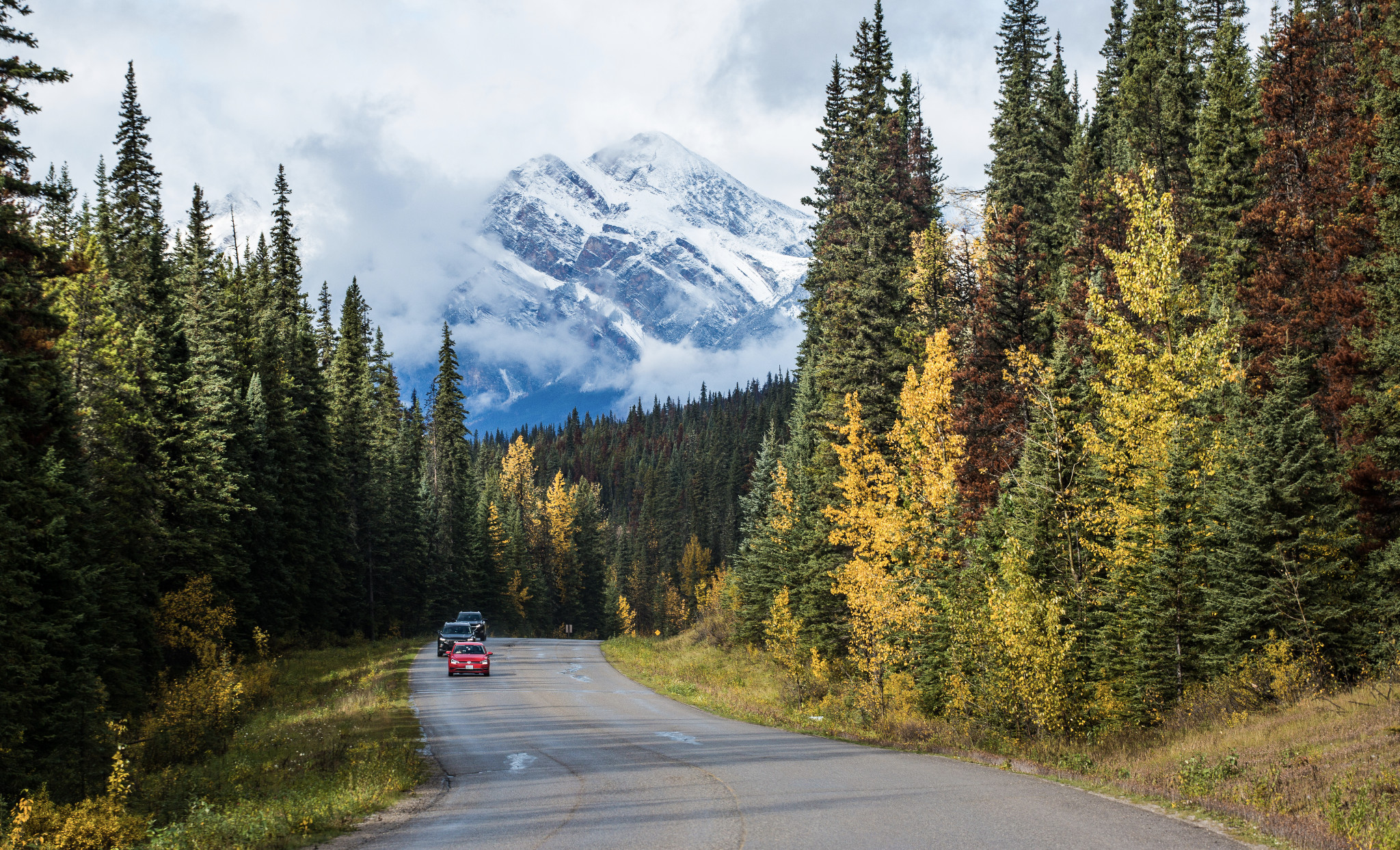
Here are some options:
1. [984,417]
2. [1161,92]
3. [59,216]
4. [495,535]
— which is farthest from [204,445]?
[495,535]

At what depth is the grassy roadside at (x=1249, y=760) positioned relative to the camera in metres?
9.87

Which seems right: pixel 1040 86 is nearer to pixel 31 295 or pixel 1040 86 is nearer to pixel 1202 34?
pixel 1202 34

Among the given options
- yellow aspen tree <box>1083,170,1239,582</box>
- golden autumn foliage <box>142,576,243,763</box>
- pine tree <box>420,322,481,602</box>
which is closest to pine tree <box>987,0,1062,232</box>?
yellow aspen tree <box>1083,170,1239,582</box>

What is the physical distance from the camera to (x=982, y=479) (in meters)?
30.7

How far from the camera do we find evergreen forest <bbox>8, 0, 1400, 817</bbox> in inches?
787

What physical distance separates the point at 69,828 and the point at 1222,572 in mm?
22395

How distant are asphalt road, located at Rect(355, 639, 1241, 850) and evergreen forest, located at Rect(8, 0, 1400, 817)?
19.2 feet

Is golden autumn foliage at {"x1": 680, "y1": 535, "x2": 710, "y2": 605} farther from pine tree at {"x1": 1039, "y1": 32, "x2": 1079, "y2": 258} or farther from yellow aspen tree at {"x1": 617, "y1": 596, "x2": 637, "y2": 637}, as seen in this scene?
pine tree at {"x1": 1039, "y1": 32, "x2": 1079, "y2": 258}

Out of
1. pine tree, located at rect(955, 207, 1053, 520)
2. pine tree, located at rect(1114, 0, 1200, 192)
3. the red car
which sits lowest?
the red car

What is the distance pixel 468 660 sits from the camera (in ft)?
128

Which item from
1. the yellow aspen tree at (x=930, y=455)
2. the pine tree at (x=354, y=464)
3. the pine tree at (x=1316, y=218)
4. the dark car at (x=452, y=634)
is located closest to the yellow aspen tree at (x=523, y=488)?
the pine tree at (x=354, y=464)

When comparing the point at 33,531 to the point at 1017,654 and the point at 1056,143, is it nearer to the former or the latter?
the point at 1017,654

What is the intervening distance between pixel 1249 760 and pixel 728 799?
29.1ft

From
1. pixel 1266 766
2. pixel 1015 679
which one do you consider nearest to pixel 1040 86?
pixel 1015 679
